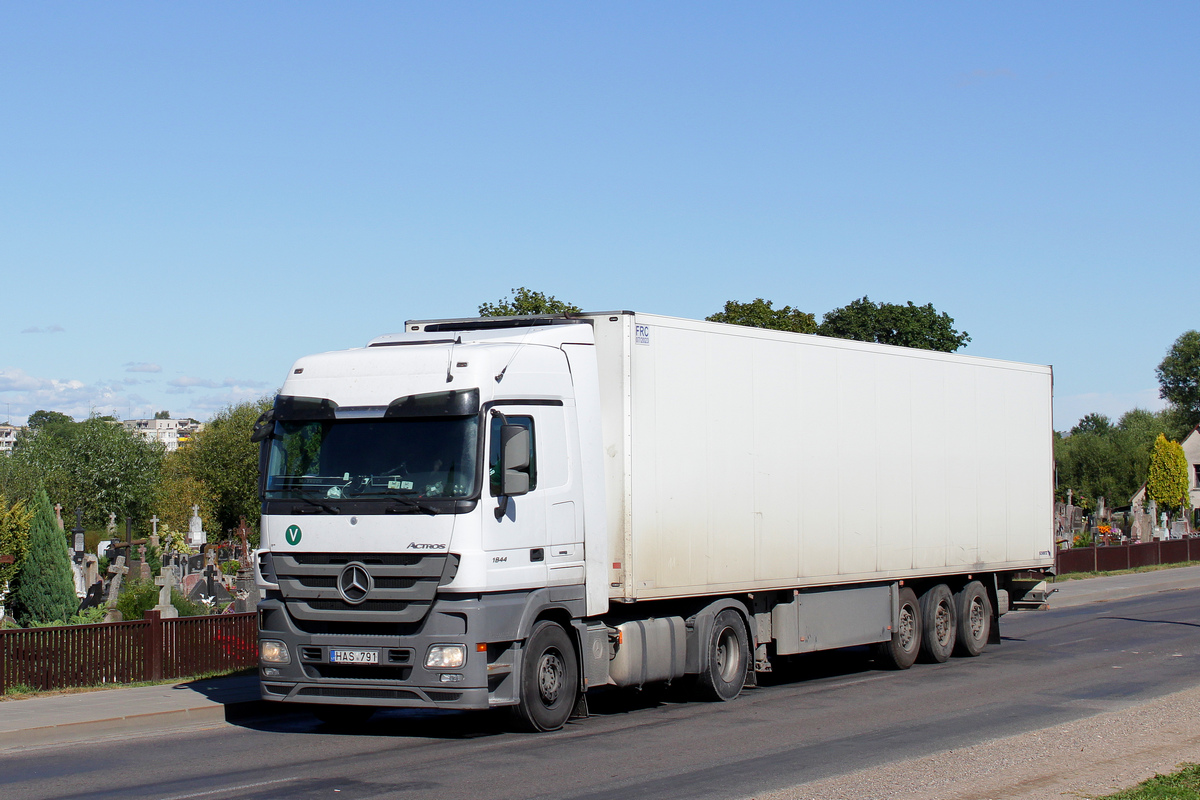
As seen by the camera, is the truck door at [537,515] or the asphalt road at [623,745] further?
the truck door at [537,515]

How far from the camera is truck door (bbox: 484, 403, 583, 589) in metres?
10.8

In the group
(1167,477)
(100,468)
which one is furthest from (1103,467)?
(100,468)

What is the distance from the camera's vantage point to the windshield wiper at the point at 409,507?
418 inches

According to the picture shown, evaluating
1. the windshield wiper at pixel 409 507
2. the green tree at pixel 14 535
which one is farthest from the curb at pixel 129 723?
the green tree at pixel 14 535

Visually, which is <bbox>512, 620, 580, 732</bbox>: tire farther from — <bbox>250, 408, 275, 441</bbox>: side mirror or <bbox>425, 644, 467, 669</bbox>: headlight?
<bbox>250, 408, 275, 441</bbox>: side mirror

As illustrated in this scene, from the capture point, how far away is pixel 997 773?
9.09 metres

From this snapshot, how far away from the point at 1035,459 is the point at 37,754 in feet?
48.1

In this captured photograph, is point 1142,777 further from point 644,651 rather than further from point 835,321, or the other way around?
point 835,321

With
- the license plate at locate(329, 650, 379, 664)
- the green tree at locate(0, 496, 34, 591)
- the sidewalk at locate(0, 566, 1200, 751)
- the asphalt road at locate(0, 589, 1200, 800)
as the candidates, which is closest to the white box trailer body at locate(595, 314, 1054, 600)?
the asphalt road at locate(0, 589, 1200, 800)

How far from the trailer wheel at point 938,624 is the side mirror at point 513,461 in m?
8.46

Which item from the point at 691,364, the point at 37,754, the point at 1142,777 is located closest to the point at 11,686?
the point at 37,754

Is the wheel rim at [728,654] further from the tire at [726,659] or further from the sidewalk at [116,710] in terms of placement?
the sidewalk at [116,710]

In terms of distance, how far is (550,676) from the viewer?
38.1 feet

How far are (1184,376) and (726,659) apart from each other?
399ft
